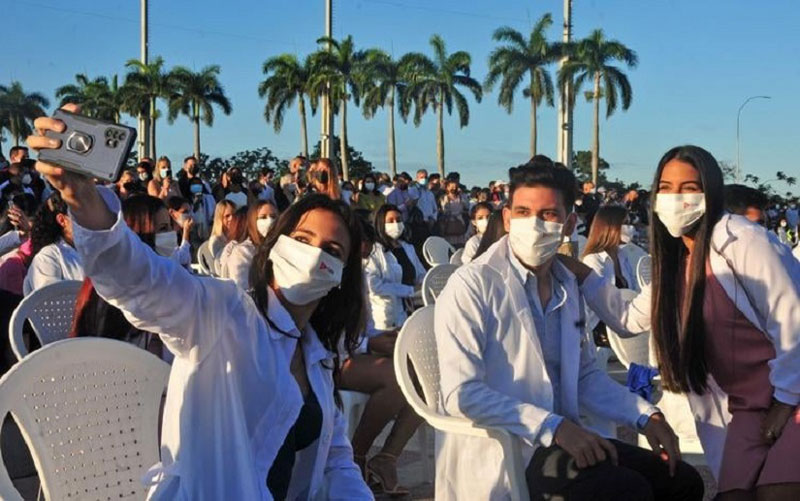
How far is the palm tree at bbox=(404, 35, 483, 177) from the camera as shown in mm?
54188

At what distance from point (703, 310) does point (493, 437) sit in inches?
32.5

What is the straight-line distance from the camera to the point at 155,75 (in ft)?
166

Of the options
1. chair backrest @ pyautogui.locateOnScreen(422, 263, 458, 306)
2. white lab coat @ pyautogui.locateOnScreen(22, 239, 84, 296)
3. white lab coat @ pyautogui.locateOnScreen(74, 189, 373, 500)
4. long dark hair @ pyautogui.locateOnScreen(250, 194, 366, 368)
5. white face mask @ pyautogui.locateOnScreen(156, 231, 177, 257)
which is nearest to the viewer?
white lab coat @ pyautogui.locateOnScreen(74, 189, 373, 500)

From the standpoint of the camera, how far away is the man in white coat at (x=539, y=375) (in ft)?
10.9

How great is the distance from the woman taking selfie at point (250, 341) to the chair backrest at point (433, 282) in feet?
13.3

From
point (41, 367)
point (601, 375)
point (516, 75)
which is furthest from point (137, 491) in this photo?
point (516, 75)

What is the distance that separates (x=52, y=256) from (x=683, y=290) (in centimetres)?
384

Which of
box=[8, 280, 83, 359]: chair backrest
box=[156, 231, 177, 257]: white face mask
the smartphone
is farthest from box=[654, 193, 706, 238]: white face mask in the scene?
box=[156, 231, 177, 257]: white face mask

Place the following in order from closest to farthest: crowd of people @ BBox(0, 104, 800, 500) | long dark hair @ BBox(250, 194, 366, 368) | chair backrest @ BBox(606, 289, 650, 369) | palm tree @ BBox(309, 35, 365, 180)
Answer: crowd of people @ BBox(0, 104, 800, 500)
long dark hair @ BBox(250, 194, 366, 368)
chair backrest @ BBox(606, 289, 650, 369)
palm tree @ BBox(309, 35, 365, 180)

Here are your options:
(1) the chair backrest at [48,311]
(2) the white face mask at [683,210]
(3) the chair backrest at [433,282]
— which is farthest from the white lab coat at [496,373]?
(3) the chair backrest at [433,282]

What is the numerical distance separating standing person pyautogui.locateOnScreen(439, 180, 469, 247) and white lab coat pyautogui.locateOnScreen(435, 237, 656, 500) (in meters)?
15.8

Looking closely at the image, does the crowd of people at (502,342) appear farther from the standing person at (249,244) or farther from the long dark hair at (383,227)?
the long dark hair at (383,227)

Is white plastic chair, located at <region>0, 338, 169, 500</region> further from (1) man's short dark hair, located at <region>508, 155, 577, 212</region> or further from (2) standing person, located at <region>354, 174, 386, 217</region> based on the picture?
(2) standing person, located at <region>354, 174, 386, 217</region>

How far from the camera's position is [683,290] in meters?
3.39
